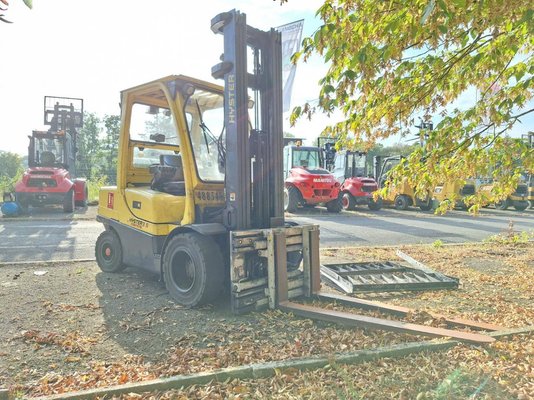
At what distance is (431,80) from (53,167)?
1412cm

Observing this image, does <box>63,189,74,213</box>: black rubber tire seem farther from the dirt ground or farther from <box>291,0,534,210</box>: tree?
<box>291,0,534,210</box>: tree

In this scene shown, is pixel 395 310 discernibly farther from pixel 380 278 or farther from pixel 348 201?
pixel 348 201

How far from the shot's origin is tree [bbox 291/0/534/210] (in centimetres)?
323

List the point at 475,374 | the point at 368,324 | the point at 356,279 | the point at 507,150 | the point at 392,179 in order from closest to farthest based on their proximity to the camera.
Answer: the point at 475,374, the point at 368,324, the point at 507,150, the point at 392,179, the point at 356,279

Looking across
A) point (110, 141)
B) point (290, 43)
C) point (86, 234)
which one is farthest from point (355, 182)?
point (110, 141)

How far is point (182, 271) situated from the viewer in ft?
15.0

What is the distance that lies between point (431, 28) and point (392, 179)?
2089 millimetres

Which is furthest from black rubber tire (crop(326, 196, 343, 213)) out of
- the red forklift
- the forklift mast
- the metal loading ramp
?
the forklift mast

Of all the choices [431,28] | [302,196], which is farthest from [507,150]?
[302,196]

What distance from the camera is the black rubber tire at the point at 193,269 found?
4.14 m

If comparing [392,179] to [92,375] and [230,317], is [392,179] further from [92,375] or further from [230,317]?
[92,375]

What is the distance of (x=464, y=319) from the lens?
12.5 ft

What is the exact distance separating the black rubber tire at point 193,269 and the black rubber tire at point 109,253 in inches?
59.9

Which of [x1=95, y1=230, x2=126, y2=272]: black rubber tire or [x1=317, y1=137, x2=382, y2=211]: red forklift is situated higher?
[x1=317, y1=137, x2=382, y2=211]: red forklift
